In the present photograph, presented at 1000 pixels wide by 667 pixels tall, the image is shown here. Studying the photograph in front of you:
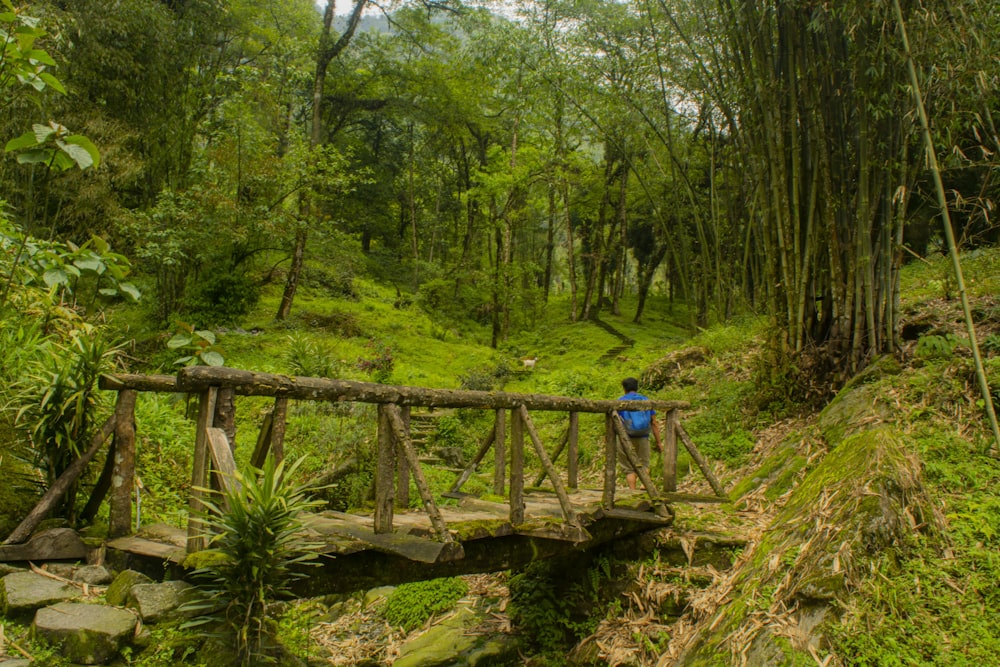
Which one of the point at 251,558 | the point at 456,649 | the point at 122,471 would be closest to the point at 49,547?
the point at 122,471

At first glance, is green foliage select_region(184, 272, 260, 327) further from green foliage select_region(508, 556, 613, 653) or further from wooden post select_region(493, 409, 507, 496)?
wooden post select_region(493, 409, 507, 496)

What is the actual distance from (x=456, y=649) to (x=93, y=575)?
11.1 feet

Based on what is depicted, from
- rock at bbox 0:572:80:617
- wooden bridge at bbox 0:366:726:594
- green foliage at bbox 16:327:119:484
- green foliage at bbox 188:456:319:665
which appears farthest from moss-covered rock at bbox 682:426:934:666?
A: green foliage at bbox 16:327:119:484

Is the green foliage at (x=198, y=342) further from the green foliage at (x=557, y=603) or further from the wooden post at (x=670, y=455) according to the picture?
the wooden post at (x=670, y=455)

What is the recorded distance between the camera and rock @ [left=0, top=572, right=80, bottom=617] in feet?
8.66

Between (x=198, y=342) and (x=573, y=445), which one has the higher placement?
(x=198, y=342)

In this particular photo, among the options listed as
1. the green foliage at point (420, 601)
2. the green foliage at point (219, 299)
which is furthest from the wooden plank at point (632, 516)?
the green foliage at point (219, 299)

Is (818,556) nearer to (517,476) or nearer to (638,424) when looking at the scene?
(517,476)

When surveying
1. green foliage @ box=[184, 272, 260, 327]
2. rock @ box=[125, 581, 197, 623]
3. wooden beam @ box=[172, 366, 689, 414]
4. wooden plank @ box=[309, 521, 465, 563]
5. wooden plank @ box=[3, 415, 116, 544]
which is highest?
green foliage @ box=[184, 272, 260, 327]

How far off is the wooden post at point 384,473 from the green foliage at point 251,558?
2.33ft

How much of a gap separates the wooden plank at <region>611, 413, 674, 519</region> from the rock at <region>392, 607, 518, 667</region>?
1863 millimetres

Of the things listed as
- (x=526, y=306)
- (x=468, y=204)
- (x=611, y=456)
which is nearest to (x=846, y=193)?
(x=611, y=456)

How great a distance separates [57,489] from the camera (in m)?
3.35

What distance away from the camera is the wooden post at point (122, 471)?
331 centimetres
